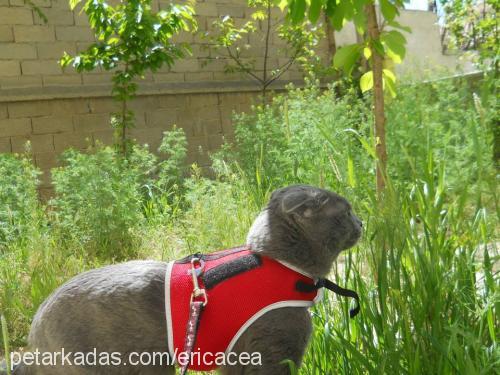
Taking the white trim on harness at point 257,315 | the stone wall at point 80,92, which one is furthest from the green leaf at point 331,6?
the stone wall at point 80,92

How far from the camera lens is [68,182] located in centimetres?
444

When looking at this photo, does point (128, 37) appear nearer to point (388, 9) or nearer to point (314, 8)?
point (314, 8)

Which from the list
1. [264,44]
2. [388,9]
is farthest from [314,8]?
[264,44]

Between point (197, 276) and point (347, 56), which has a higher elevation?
point (347, 56)

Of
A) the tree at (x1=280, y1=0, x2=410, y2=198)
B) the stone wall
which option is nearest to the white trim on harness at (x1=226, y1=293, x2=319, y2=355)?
the tree at (x1=280, y1=0, x2=410, y2=198)

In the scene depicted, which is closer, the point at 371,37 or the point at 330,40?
the point at 371,37

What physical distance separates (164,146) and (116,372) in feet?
12.3

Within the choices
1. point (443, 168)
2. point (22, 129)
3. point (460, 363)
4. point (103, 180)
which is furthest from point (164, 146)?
point (460, 363)

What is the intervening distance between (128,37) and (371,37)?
4.16 meters

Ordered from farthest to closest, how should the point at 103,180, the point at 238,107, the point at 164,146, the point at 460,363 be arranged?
1. the point at 238,107
2. the point at 164,146
3. the point at 103,180
4. the point at 460,363

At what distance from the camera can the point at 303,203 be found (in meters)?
1.63

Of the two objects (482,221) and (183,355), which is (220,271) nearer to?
(183,355)

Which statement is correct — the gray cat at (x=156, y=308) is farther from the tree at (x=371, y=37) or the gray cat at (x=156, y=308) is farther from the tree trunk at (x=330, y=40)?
the tree trunk at (x=330, y=40)

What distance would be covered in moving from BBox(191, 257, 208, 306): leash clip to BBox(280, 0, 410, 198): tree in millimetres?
701
